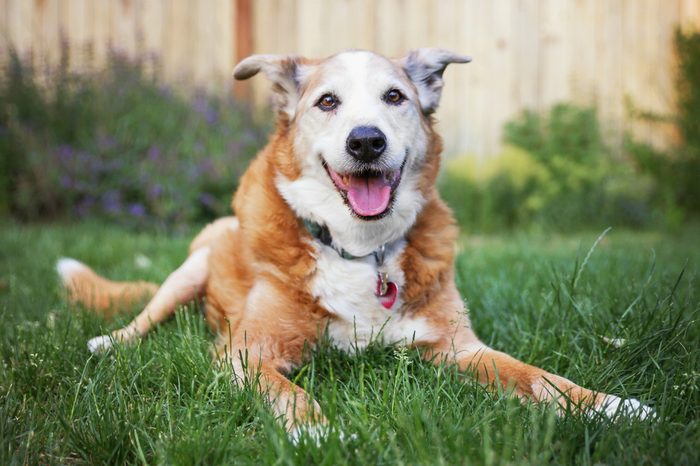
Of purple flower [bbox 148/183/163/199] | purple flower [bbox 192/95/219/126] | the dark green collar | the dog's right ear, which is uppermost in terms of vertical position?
the dog's right ear

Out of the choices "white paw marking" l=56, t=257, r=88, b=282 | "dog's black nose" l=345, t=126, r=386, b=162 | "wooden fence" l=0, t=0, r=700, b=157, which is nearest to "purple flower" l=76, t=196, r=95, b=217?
"wooden fence" l=0, t=0, r=700, b=157

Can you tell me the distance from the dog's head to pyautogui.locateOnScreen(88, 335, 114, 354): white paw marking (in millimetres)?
908

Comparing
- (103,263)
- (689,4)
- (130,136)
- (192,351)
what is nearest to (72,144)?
(130,136)

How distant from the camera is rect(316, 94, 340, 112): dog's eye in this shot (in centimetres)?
286

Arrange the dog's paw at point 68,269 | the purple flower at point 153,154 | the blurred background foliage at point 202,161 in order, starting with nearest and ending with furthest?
the dog's paw at point 68,269, the blurred background foliage at point 202,161, the purple flower at point 153,154

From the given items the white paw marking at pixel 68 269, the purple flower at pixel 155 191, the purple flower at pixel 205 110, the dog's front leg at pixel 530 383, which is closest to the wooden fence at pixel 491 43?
the purple flower at pixel 205 110

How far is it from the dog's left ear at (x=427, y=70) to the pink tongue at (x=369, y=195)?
59 cm

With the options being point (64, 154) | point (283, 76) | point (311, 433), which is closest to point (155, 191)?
point (64, 154)

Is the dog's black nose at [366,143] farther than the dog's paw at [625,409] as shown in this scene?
Yes

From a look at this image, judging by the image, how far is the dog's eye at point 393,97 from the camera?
2881 mm

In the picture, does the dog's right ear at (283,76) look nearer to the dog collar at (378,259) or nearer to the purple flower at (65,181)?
the dog collar at (378,259)

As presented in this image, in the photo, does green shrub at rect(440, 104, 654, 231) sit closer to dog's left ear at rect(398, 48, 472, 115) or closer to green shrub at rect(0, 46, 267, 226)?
green shrub at rect(0, 46, 267, 226)

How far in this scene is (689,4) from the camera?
8062mm

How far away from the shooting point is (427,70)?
318 cm
